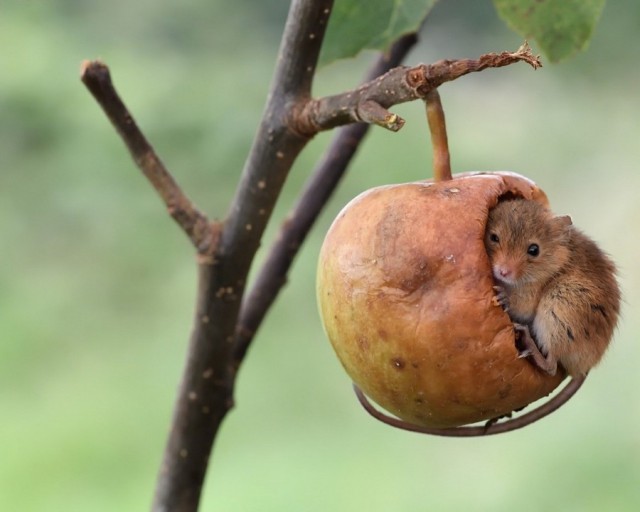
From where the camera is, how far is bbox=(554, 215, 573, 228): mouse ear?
0.96m

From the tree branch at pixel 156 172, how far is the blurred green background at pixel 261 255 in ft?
4.97

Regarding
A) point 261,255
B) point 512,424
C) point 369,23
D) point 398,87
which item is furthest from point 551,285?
point 261,255

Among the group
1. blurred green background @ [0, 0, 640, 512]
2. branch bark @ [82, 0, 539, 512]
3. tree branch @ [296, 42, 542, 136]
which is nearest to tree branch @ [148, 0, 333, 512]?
branch bark @ [82, 0, 539, 512]

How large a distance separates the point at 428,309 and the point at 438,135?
0.56 ft

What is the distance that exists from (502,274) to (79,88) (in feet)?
17.4

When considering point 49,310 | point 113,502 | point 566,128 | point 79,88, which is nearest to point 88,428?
point 113,502

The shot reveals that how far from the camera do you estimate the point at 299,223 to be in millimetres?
1277

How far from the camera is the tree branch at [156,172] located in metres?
0.98

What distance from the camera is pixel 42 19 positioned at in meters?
6.15

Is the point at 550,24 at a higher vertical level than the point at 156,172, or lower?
higher

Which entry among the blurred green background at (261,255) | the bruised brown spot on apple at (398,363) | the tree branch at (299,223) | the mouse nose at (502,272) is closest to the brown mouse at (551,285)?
the mouse nose at (502,272)

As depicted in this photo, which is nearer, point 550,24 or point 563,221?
point 563,221

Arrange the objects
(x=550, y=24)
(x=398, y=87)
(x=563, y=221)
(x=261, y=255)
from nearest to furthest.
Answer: (x=398, y=87), (x=563, y=221), (x=550, y=24), (x=261, y=255)

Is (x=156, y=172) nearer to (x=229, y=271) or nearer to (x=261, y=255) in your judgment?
(x=229, y=271)
